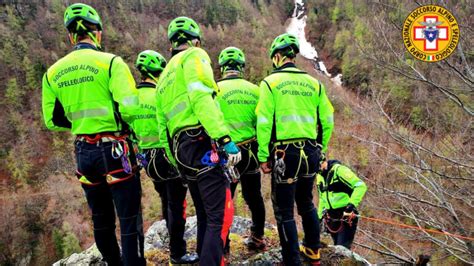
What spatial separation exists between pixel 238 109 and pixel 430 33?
20.0 ft

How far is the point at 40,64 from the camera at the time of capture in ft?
224

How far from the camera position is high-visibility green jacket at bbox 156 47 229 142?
3.18 meters

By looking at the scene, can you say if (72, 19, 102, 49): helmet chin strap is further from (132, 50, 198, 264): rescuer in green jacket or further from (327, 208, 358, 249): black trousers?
(327, 208, 358, 249): black trousers

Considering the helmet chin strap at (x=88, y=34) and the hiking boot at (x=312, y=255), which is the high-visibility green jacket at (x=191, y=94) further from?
the hiking boot at (x=312, y=255)

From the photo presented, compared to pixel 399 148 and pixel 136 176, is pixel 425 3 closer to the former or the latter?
pixel 399 148

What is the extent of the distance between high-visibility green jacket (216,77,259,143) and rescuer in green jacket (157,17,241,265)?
1.29m

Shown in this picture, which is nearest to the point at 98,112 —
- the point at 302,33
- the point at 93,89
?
the point at 93,89

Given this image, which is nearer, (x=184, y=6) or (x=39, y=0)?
(x=39, y=0)

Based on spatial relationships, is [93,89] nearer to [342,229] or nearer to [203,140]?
[203,140]

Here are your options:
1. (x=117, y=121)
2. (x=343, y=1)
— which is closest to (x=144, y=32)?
(x=343, y=1)

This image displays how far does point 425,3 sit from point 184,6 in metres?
96.9

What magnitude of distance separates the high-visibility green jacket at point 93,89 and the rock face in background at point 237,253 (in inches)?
108

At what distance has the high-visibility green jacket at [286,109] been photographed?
Answer: 13.4 feet

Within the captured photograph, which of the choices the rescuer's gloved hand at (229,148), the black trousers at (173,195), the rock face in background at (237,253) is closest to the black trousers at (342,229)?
the rock face in background at (237,253)
